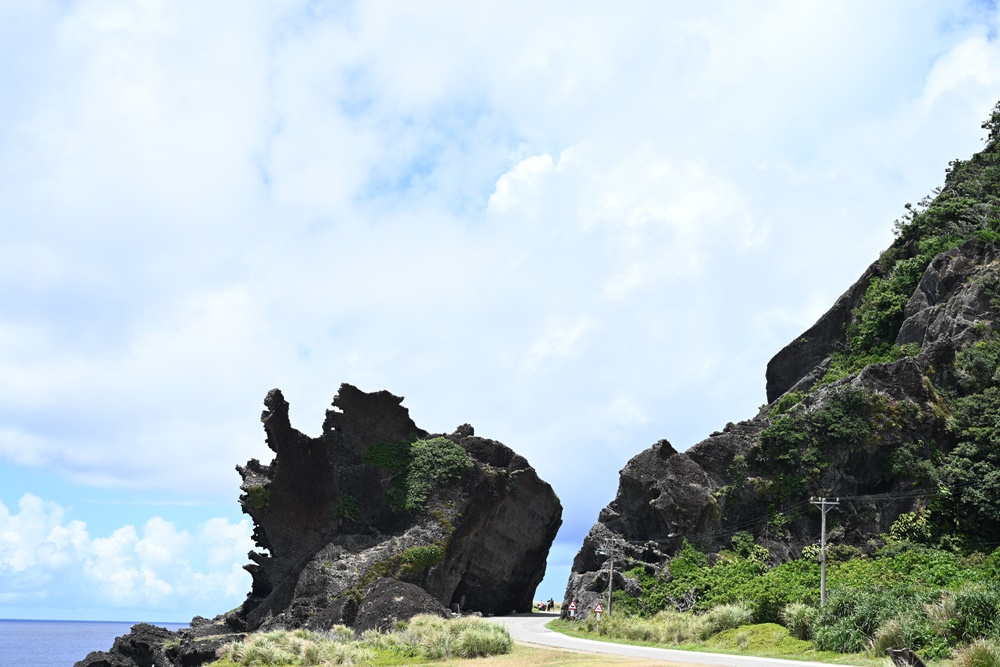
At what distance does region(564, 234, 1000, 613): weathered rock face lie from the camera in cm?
5016

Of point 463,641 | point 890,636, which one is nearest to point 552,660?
point 463,641

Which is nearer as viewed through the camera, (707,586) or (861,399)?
(707,586)

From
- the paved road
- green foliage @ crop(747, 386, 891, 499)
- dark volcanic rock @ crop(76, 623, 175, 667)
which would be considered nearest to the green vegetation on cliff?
the paved road

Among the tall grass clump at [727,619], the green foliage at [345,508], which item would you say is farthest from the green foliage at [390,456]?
the tall grass clump at [727,619]

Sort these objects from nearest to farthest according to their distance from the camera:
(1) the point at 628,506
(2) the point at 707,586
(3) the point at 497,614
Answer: (2) the point at 707,586 < (1) the point at 628,506 < (3) the point at 497,614

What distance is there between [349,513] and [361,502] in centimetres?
117

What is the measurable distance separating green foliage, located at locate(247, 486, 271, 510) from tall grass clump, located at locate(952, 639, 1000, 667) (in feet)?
135

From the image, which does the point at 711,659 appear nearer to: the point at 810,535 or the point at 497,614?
the point at 810,535

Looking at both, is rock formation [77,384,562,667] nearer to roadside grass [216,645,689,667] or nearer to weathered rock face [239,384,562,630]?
weathered rock face [239,384,562,630]

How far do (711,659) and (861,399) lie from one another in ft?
89.5

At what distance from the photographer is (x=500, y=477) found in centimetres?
5919

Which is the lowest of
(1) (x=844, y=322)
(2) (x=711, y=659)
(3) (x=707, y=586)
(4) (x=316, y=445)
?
(2) (x=711, y=659)

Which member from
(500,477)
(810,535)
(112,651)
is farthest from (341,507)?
(810,535)

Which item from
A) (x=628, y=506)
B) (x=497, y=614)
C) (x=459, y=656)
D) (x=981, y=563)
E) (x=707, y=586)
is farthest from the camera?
(x=497, y=614)
